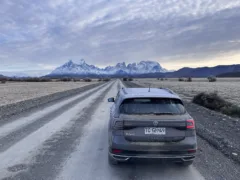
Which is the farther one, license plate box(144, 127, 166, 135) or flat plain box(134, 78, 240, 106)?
flat plain box(134, 78, 240, 106)

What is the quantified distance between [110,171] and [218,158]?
8.57 feet

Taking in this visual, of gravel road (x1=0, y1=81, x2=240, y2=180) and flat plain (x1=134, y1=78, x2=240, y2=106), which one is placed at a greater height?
gravel road (x1=0, y1=81, x2=240, y2=180)

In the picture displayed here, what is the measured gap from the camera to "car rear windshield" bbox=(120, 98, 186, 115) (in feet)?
13.9

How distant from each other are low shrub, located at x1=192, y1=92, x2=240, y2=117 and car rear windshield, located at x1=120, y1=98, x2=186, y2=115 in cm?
862

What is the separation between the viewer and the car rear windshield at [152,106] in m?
4.24

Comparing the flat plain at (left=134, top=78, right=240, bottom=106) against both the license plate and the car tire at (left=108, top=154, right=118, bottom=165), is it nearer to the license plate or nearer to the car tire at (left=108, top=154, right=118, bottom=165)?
the license plate

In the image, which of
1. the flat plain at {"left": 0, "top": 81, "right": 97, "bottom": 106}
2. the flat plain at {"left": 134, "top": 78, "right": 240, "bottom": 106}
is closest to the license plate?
the flat plain at {"left": 134, "top": 78, "right": 240, "bottom": 106}

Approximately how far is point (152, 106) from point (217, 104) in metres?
11.2

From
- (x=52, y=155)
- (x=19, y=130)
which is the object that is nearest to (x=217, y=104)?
(x=19, y=130)

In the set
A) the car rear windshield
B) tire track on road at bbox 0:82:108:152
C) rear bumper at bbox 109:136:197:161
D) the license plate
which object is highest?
the car rear windshield

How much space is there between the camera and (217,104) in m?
14.0

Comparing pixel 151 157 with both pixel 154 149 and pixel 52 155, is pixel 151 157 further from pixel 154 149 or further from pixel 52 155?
pixel 52 155

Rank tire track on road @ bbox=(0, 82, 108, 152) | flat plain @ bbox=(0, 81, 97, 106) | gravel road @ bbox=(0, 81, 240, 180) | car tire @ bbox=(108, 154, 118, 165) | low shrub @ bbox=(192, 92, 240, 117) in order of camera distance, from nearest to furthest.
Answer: gravel road @ bbox=(0, 81, 240, 180) → car tire @ bbox=(108, 154, 118, 165) → tire track on road @ bbox=(0, 82, 108, 152) → low shrub @ bbox=(192, 92, 240, 117) → flat plain @ bbox=(0, 81, 97, 106)

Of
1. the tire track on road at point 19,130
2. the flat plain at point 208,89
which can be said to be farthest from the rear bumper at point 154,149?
the flat plain at point 208,89
